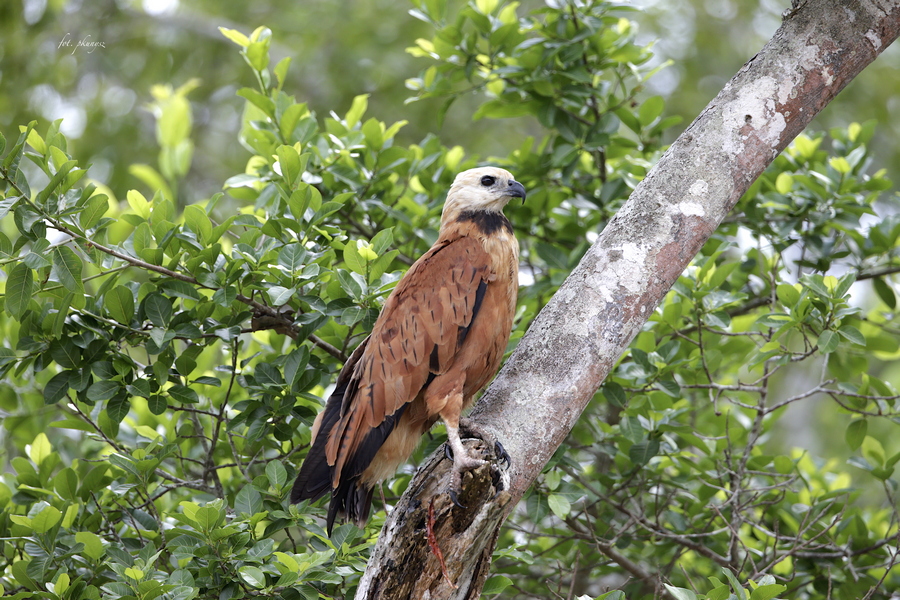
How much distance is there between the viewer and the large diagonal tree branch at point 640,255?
2.63m

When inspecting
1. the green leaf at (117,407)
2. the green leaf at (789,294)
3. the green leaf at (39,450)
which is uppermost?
the green leaf at (789,294)

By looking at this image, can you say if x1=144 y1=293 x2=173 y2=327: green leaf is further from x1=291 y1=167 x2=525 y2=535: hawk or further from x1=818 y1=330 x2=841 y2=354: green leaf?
x1=818 y1=330 x2=841 y2=354: green leaf

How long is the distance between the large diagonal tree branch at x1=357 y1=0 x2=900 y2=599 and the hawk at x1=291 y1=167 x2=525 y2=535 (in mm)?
415

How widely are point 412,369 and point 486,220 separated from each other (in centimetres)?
93

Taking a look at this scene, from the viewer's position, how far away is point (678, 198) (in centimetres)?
291

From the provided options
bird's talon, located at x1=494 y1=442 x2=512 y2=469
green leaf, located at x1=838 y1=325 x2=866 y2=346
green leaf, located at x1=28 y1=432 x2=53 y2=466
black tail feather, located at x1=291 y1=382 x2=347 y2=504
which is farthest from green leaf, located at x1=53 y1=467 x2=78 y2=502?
green leaf, located at x1=838 y1=325 x2=866 y2=346

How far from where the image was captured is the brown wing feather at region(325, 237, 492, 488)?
3.18 meters

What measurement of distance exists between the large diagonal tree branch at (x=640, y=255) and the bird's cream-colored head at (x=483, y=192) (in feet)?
3.03

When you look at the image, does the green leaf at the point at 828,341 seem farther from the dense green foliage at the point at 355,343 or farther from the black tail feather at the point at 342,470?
the black tail feather at the point at 342,470

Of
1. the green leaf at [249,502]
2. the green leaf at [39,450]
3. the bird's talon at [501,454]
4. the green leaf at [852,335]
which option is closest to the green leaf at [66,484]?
the green leaf at [39,450]

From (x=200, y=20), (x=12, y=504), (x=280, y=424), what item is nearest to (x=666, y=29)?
(x=200, y=20)

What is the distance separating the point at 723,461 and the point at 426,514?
2232mm

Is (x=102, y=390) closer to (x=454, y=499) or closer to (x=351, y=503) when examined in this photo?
(x=351, y=503)

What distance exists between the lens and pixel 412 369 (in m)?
3.23
